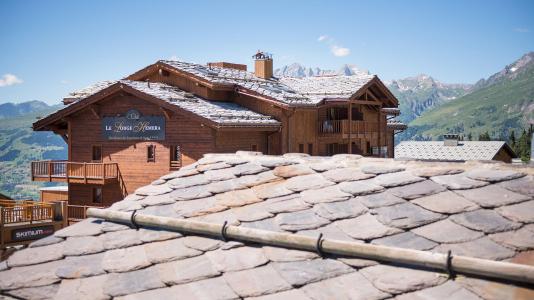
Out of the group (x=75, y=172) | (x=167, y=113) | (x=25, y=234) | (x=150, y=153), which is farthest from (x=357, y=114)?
(x=25, y=234)

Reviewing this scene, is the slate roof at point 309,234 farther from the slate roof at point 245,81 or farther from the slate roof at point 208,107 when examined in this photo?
the slate roof at point 245,81

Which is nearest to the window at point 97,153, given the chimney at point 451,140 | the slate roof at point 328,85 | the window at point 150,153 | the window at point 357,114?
the window at point 150,153

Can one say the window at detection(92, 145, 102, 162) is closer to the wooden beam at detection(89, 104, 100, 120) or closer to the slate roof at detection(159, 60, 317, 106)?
the wooden beam at detection(89, 104, 100, 120)

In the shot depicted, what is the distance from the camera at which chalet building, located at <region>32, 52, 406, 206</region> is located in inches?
1030

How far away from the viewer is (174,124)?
26484 millimetres

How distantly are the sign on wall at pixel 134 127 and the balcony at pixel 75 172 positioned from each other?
1665mm

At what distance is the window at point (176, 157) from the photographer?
26.3 metres

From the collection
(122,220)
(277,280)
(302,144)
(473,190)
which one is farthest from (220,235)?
(302,144)

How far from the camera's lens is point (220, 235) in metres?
3.27

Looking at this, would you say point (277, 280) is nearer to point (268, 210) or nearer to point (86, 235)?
point (268, 210)

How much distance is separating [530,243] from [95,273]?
7.59 feet

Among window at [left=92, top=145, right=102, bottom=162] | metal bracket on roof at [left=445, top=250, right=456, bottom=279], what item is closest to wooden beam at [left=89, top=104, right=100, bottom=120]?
window at [left=92, top=145, right=102, bottom=162]

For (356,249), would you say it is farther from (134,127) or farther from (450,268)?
(134,127)

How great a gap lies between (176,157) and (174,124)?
1.62 m
